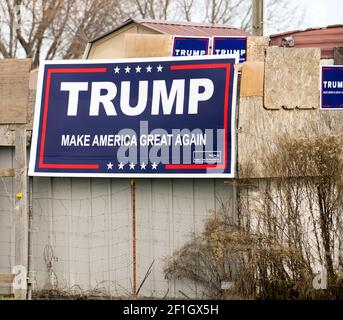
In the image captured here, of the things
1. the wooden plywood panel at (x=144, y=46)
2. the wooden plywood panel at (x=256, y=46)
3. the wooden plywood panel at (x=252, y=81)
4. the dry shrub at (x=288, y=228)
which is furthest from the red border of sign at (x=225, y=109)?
the wooden plywood panel at (x=256, y=46)

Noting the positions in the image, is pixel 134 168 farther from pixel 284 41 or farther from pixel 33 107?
pixel 284 41

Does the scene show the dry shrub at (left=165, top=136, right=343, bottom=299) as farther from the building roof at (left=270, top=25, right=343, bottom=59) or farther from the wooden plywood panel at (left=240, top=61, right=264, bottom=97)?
the building roof at (left=270, top=25, right=343, bottom=59)

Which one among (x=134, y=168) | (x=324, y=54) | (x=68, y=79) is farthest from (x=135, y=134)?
(x=324, y=54)

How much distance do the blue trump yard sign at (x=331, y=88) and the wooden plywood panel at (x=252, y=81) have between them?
895 millimetres

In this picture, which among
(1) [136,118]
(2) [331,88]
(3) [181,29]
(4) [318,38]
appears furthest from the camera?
(3) [181,29]

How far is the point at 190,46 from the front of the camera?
19531 mm

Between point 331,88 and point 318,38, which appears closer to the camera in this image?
point 331,88

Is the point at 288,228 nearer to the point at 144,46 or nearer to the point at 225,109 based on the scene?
the point at 225,109

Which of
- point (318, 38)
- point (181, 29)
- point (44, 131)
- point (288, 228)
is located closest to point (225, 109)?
point (288, 228)

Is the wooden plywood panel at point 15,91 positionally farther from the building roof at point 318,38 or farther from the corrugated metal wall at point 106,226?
the building roof at point 318,38

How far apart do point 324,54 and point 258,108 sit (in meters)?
9.44

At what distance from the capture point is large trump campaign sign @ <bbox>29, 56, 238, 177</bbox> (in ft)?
38.0

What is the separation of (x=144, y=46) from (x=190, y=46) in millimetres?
4981

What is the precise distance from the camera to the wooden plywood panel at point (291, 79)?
1159 centimetres
